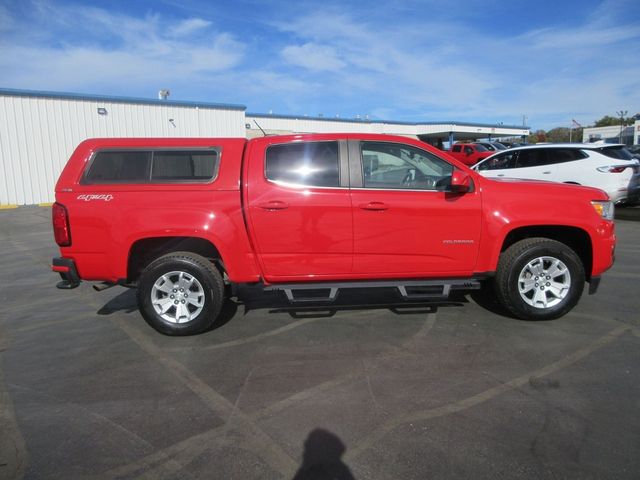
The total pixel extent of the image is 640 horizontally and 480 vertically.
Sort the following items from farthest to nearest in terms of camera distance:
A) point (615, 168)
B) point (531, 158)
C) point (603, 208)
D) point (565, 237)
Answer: point (531, 158), point (615, 168), point (565, 237), point (603, 208)

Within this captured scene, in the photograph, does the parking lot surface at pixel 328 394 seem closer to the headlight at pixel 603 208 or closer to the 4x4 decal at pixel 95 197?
the headlight at pixel 603 208

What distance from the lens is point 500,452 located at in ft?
8.84

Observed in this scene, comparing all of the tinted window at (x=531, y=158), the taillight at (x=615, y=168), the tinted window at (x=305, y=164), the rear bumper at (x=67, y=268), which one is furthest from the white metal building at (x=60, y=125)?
the rear bumper at (x=67, y=268)

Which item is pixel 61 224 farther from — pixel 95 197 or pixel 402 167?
pixel 402 167

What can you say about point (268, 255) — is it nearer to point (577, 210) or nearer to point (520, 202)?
point (520, 202)

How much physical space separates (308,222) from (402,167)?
112 centimetres

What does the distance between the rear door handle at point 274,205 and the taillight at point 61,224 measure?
186 centimetres

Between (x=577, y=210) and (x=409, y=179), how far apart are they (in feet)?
5.59

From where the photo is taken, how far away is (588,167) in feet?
36.4

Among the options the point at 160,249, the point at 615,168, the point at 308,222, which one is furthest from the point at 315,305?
the point at 615,168

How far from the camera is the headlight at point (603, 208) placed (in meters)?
Answer: 4.68

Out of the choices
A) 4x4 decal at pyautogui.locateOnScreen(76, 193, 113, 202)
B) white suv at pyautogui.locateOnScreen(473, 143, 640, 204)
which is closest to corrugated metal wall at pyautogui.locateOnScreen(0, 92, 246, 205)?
white suv at pyautogui.locateOnScreen(473, 143, 640, 204)

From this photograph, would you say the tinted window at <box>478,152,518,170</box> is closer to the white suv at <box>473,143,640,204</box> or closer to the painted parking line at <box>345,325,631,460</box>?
the white suv at <box>473,143,640,204</box>

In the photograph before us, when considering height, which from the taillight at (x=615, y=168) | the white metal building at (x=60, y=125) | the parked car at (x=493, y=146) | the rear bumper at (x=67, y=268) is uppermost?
the white metal building at (x=60, y=125)
